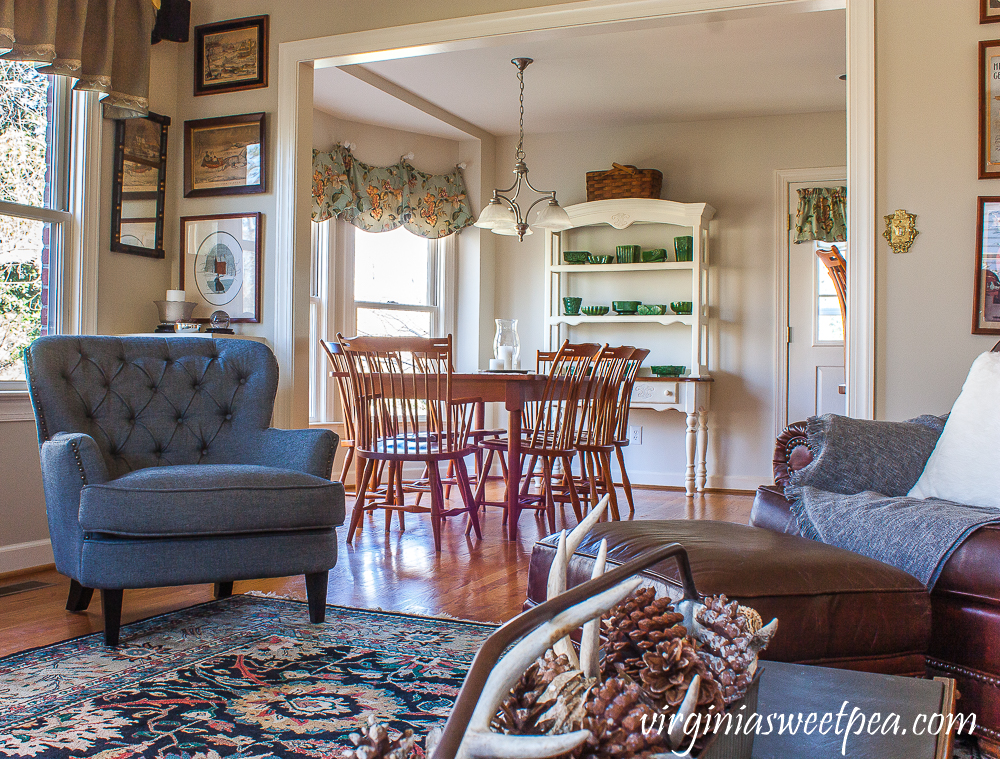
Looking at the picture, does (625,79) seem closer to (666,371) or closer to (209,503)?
(666,371)

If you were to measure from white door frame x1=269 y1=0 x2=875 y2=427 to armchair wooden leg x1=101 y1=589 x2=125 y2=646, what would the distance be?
5.17 ft

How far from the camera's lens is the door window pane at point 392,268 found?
597 centimetres

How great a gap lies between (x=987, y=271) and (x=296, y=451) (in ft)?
7.77

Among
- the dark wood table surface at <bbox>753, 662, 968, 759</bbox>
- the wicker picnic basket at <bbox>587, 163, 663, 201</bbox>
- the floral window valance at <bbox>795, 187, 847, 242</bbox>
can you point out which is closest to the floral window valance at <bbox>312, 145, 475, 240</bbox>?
the wicker picnic basket at <bbox>587, 163, 663, 201</bbox>

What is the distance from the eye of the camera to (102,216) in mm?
3586

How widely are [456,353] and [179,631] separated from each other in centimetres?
428

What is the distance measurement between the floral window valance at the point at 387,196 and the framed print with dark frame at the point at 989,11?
3.79 m

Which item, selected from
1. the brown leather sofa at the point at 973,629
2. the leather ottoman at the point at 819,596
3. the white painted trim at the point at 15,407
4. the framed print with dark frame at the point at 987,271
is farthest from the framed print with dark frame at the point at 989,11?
the white painted trim at the point at 15,407

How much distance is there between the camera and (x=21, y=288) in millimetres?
3312

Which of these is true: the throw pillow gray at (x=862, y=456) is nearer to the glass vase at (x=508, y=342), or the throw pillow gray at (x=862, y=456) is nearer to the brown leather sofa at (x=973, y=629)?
the brown leather sofa at (x=973, y=629)

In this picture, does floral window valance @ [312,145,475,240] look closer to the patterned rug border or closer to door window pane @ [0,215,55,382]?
door window pane @ [0,215,55,382]

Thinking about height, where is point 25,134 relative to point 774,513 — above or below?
above

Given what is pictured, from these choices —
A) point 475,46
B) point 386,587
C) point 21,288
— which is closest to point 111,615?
point 386,587

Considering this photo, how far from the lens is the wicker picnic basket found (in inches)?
231
